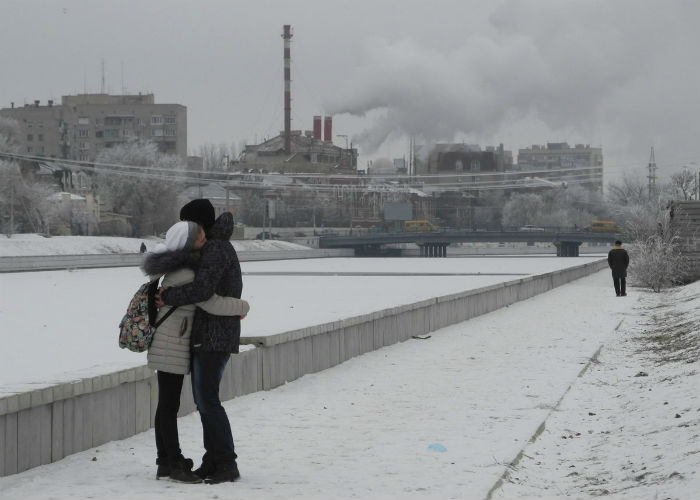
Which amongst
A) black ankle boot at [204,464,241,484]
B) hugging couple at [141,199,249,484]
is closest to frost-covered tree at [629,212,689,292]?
black ankle boot at [204,464,241,484]

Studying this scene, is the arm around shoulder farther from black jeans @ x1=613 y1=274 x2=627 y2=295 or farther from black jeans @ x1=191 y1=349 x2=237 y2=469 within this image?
black jeans @ x1=613 y1=274 x2=627 y2=295

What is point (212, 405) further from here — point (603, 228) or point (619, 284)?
point (603, 228)

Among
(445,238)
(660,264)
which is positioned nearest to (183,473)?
(660,264)

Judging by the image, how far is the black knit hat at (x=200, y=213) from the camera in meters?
8.76

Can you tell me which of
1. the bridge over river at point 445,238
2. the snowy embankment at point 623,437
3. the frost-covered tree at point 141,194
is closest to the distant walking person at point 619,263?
the snowy embankment at point 623,437

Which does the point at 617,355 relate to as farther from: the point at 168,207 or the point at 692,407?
the point at 168,207

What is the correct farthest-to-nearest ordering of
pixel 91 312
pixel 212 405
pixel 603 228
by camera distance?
pixel 603 228 < pixel 91 312 < pixel 212 405

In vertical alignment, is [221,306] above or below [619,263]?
above

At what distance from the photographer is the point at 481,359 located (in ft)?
64.0

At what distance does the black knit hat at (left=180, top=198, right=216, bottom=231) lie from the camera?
876cm

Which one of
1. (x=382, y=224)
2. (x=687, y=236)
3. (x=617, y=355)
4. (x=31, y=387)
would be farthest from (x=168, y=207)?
(x=31, y=387)

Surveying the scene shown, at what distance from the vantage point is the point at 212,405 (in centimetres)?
886

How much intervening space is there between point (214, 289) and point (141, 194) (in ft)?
412

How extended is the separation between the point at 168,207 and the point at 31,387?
4863 inches
